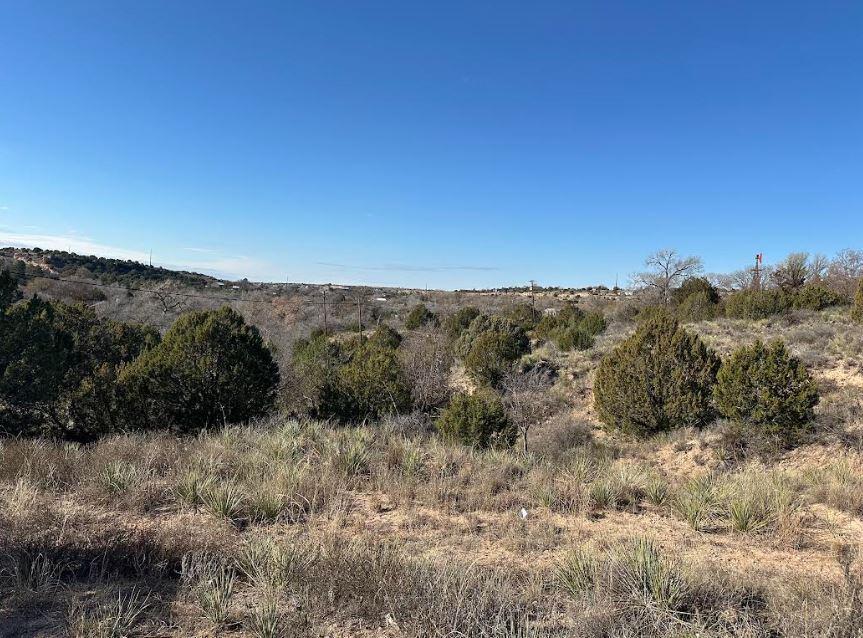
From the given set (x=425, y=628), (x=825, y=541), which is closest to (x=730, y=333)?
(x=825, y=541)

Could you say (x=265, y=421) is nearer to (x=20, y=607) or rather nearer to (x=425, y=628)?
(x=20, y=607)

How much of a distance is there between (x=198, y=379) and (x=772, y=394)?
40.9 feet

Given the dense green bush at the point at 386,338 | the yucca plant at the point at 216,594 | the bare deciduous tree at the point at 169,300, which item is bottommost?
the yucca plant at the point at 216,594

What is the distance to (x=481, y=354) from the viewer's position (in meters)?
18.6

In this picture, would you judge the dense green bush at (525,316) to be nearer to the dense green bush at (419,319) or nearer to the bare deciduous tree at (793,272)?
the dense green bush at (419,319)

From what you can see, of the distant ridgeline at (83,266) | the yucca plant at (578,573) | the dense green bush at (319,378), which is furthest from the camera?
the distant ridgeline at (83,266)

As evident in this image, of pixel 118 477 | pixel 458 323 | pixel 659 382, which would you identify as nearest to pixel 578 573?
pixel 118 477

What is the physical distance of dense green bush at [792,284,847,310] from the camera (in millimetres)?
20516

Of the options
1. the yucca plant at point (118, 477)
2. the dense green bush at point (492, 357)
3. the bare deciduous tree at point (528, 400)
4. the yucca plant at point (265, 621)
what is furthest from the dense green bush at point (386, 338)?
the yucca plant at point (265, 621)

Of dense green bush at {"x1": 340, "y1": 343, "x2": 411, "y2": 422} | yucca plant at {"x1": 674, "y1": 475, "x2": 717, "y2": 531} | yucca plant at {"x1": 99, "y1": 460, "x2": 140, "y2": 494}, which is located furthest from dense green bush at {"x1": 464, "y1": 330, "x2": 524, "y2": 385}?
yucca plant at {"x1": 99, "y1": 460, "x2": 140, "y2": 494}

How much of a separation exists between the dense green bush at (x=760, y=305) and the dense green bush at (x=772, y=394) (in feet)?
40.0

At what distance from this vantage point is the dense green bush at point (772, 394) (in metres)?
9.70

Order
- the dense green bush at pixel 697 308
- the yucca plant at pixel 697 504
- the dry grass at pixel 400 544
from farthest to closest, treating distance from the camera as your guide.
Answer: the dense green bush at pixel 697 308 < the yucca plant at pixel 697 504 < the dry grass at pixel 400 544

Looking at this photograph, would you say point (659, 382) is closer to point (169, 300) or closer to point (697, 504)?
point (697, 504)
